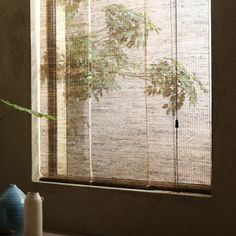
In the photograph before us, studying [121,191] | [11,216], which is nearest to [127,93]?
[121,191]

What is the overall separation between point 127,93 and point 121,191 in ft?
1.73

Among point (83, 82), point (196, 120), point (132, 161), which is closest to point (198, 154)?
point (196, 120)

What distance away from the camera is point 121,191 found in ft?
9.46

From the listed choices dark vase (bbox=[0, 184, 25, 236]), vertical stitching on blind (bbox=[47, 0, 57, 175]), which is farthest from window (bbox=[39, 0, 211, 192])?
dark vase (bbox=[0, 184, 25, 236])

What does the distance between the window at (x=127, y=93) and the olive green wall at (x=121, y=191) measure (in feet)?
0.29

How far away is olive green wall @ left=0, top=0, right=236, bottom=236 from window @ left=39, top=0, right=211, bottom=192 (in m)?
0.09

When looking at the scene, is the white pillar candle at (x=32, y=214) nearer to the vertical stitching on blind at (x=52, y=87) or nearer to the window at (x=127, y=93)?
the window at (x=127, y=93)

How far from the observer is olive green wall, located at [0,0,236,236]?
250 centimetres

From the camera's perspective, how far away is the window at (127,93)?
2691 mm

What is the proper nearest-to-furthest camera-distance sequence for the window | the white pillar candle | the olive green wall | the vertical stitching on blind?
the white pillar candle, the olive green wall, the window, the vertical stitching on blind

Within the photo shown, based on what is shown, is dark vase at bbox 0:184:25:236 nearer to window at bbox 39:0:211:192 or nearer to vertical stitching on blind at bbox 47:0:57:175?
window at bbox 39:0:211:192

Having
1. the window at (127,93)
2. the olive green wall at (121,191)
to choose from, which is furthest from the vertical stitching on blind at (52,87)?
the olive green wall at (121,191)

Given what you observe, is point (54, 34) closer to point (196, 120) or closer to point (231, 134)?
point (196, 120)

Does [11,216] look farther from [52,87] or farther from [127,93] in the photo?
[52,87]
